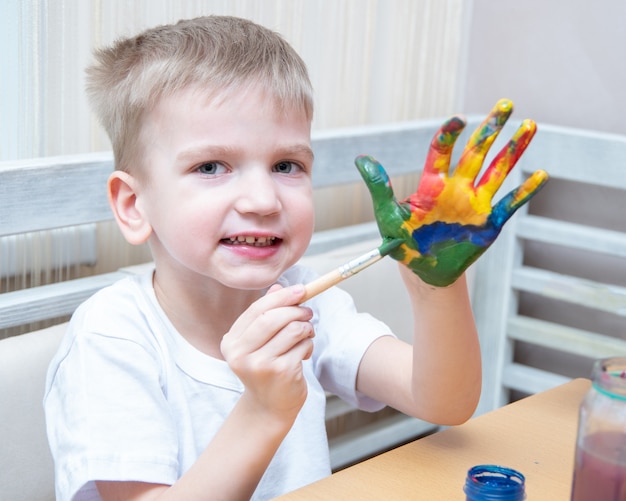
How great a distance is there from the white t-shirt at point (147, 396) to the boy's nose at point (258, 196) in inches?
6.6

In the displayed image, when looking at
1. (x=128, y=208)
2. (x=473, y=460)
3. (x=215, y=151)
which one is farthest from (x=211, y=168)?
(x=473, y=460)

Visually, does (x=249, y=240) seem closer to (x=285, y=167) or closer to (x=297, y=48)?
(x=285, y=167)

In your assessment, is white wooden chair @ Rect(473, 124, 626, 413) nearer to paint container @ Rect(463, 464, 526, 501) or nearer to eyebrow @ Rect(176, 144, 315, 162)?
eyebrow @ Rect(176, 144, 315, 162)

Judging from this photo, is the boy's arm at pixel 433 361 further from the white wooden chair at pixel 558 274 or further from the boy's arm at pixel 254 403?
the white wooden chair at pixel 558 274

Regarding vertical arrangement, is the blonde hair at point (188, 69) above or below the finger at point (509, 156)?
above

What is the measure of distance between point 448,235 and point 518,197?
0.07 meters

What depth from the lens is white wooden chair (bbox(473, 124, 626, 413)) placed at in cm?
164

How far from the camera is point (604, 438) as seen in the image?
1.82ft

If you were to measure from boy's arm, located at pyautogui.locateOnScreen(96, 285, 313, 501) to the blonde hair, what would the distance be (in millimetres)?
220

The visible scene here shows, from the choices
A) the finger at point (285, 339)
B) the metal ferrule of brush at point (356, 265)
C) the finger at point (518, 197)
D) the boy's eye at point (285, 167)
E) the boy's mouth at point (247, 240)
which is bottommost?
the finger at point (285, 339)

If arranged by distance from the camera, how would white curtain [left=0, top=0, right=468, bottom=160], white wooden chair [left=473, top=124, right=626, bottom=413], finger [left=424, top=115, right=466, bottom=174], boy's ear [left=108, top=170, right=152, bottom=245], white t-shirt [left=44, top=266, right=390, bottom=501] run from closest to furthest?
1. finger [left=424, top=115, right=466, bottom=174]
2. white t-shirt [left=44, top=266, right=390, bottom=501]
3. boy's ear [left=108, top=170, right=152, bottom=245]
4. white curtain [left=0, top=0, right=468, bottom=160]
5. white wooden chair [left=473, top=124, right=626, bottom=413]

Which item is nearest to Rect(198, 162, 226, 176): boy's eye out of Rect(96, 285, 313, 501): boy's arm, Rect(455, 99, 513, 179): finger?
Rect(96, 285, 313, 501): boy's arm

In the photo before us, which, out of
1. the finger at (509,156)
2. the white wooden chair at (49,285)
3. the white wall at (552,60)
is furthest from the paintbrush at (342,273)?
the white wall at (552,60)

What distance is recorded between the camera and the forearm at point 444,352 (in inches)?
33.4
